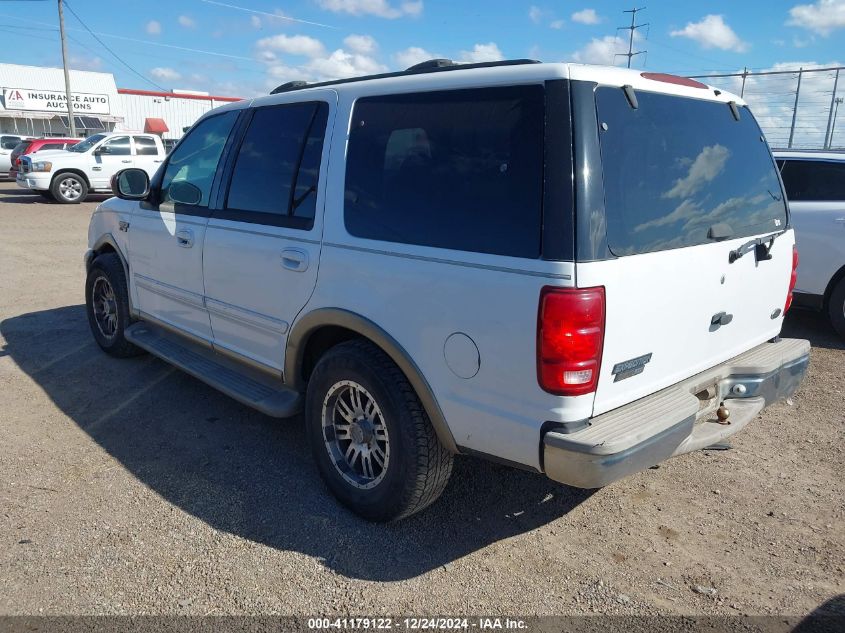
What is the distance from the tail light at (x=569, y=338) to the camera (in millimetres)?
2377

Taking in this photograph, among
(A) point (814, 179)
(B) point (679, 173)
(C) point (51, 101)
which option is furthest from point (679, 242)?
(C) point (51, 101)

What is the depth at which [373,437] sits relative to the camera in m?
3.21

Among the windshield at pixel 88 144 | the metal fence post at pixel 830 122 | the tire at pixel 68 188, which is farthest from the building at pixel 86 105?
the metal fence post at pixel 830 122

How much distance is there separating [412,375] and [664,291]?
1102 millimetres

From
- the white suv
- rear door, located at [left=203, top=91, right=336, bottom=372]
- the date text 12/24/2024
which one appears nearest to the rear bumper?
the white suv

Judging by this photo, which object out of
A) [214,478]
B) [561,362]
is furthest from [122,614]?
[561,362]

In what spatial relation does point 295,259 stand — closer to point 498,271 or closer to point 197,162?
point 498,271

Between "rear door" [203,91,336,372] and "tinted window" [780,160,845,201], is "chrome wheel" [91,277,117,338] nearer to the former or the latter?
"rear door" [203,91,336,372]

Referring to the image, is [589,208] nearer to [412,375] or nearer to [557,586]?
[412,375]

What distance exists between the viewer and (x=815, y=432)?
4406 mm

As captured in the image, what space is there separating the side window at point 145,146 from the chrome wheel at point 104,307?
15.3 metres

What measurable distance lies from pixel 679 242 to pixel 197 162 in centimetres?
314

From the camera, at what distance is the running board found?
364cm

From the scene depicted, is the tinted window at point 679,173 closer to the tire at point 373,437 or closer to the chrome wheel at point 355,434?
the tire at point 373,437
